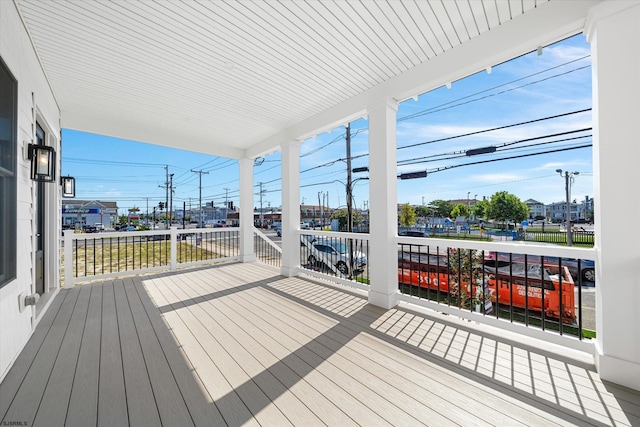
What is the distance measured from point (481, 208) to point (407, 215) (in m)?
2.68

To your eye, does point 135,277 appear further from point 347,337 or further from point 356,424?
point 356,424

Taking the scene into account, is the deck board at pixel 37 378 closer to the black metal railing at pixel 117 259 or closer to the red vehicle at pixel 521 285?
the black metal railing at pixel 117 259

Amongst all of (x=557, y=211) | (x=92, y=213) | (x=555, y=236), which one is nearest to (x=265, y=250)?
(x=555, y=236)

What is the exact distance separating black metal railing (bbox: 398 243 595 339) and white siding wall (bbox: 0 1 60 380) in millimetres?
3331

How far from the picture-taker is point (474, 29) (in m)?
2.17

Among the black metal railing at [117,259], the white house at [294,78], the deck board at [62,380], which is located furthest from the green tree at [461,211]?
the deck board at [62,380]

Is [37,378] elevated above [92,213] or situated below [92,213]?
below

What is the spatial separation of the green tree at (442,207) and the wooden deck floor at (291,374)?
7692 mm

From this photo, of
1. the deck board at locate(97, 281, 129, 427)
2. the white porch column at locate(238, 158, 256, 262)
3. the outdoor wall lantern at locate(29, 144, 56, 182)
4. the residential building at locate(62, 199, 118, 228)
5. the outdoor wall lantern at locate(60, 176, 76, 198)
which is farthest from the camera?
the residential building at locate(62, 199, 118, 228)

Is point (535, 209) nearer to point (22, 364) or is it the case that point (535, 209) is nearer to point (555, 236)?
point (555, 236)

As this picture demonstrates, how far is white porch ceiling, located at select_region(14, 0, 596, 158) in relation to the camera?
1.93 meters

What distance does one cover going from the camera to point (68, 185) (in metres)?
4.11

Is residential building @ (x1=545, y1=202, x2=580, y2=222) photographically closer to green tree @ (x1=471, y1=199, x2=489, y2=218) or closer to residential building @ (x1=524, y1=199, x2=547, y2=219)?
residential building @ (x1=524, y1=199, x2=547, y2=219)

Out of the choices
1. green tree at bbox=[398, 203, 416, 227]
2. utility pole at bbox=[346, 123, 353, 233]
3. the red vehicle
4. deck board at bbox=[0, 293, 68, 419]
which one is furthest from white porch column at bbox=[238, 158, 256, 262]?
green tree at bbox=[398, 203, 416, 227]
